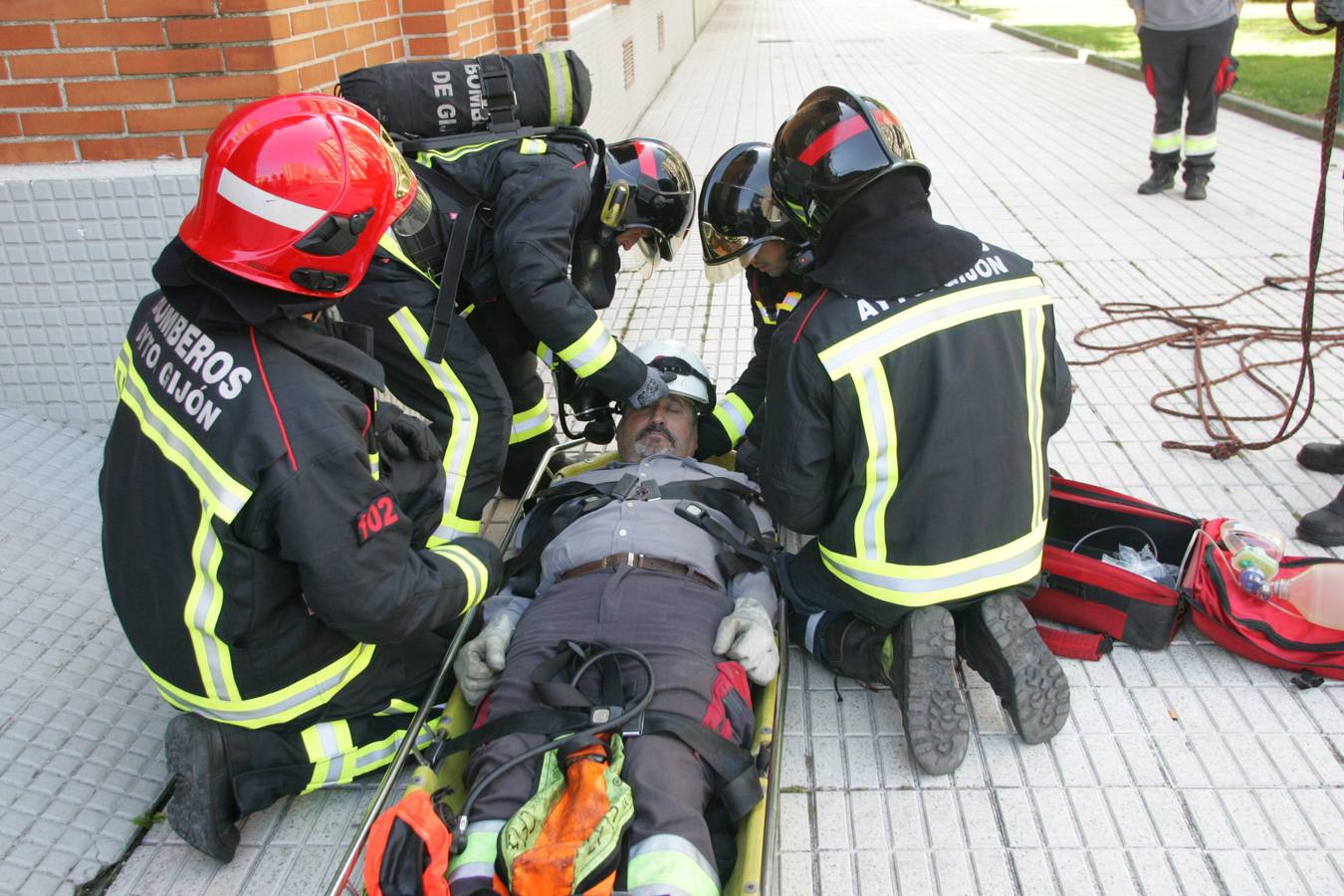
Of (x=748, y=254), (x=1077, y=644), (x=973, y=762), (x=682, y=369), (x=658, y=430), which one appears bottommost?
(x=973, y=762)

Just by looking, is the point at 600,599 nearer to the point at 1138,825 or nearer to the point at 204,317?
the point at 204,317

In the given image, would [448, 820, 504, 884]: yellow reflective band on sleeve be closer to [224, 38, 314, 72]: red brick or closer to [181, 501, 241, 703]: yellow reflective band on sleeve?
[181, 501, 241, 703]: yellow reflective band on sleeve

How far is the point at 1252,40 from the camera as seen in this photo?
1800cm

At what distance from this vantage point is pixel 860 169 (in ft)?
8.36

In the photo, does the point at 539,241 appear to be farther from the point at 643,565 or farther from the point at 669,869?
the point at 669,869

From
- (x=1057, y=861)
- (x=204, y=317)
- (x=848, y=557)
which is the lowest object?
(x=1057, y=861)

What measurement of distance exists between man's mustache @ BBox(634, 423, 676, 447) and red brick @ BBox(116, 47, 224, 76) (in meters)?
2.02

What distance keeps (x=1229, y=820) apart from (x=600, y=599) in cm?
168

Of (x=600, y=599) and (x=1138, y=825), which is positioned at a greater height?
(x=600, y=599)

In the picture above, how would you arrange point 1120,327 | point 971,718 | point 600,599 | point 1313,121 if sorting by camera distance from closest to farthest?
1. point 600,599
2. point 971,718
3. point 1120,327
4. point 1313,121

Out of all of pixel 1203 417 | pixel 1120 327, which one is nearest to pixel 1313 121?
pixel 1120 327

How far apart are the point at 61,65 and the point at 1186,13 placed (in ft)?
24.0

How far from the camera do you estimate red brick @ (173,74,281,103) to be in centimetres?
368

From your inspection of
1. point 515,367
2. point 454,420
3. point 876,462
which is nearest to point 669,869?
point 876,462
